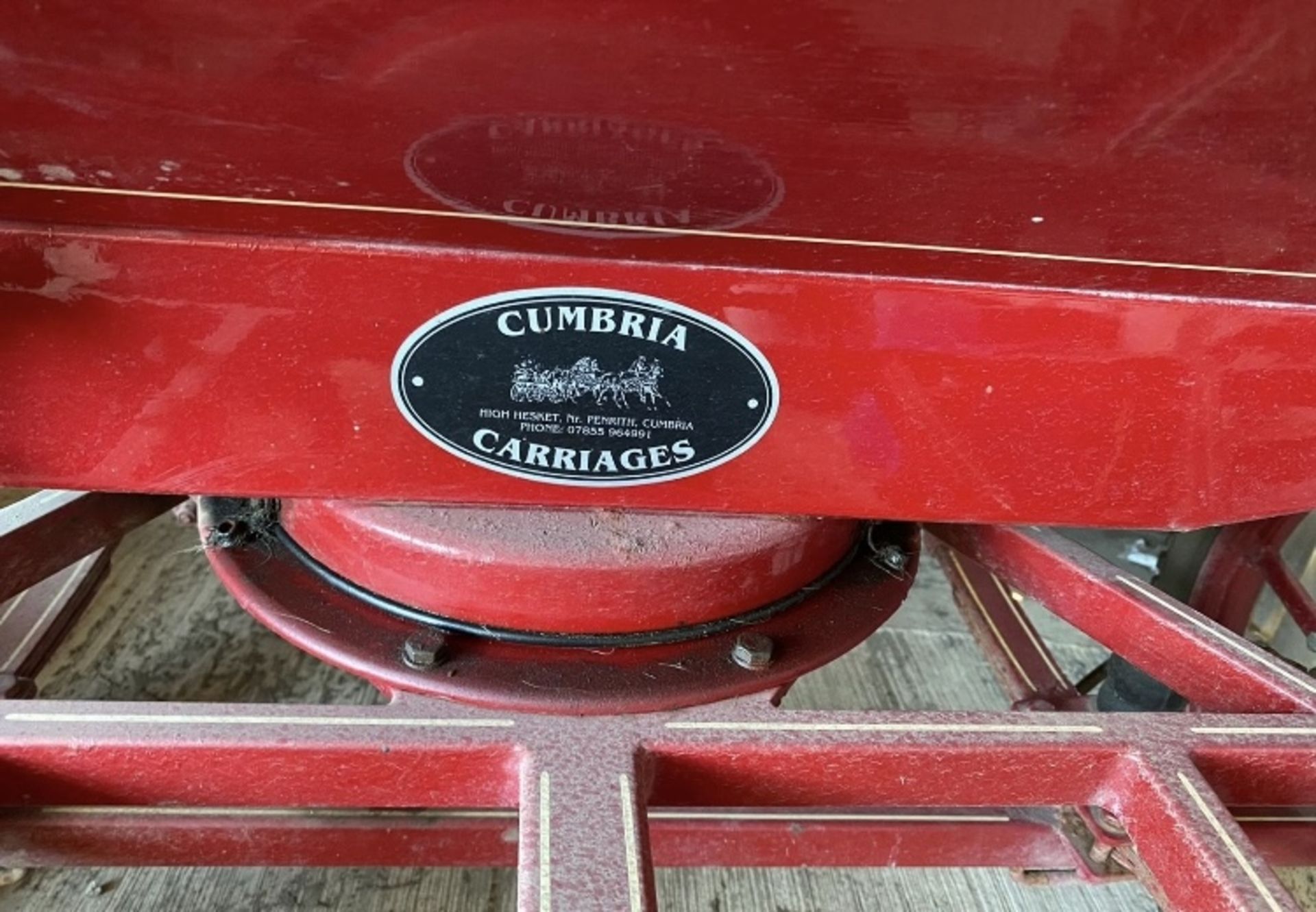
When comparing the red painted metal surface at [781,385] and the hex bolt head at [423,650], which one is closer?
the red painted metal surface at [781,385]

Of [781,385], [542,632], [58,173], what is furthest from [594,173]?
[542,632]

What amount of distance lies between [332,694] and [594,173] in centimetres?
124

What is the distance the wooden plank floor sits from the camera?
1.32 meters

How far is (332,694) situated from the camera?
1673 mm

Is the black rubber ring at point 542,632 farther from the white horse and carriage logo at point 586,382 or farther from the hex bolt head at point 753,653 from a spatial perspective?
the white horse and carriage logo at point 586,382

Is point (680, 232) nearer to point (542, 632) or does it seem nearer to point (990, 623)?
point (542, 632)

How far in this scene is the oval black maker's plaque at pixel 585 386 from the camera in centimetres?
75

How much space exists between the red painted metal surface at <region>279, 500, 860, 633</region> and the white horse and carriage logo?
16 cm

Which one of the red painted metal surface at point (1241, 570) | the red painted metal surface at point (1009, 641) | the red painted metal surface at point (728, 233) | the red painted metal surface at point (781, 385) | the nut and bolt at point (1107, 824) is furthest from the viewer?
the red painted metal surface at point (1241, 570)

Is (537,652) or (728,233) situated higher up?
(728,233)

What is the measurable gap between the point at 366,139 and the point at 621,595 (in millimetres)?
444

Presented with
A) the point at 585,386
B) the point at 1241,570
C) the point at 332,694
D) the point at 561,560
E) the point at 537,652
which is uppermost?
the point at 585,386

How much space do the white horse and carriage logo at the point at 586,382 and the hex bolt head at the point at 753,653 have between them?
27 centimetres

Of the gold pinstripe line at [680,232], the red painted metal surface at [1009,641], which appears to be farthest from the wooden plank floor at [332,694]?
the gold pinstripe line at [680,232]
